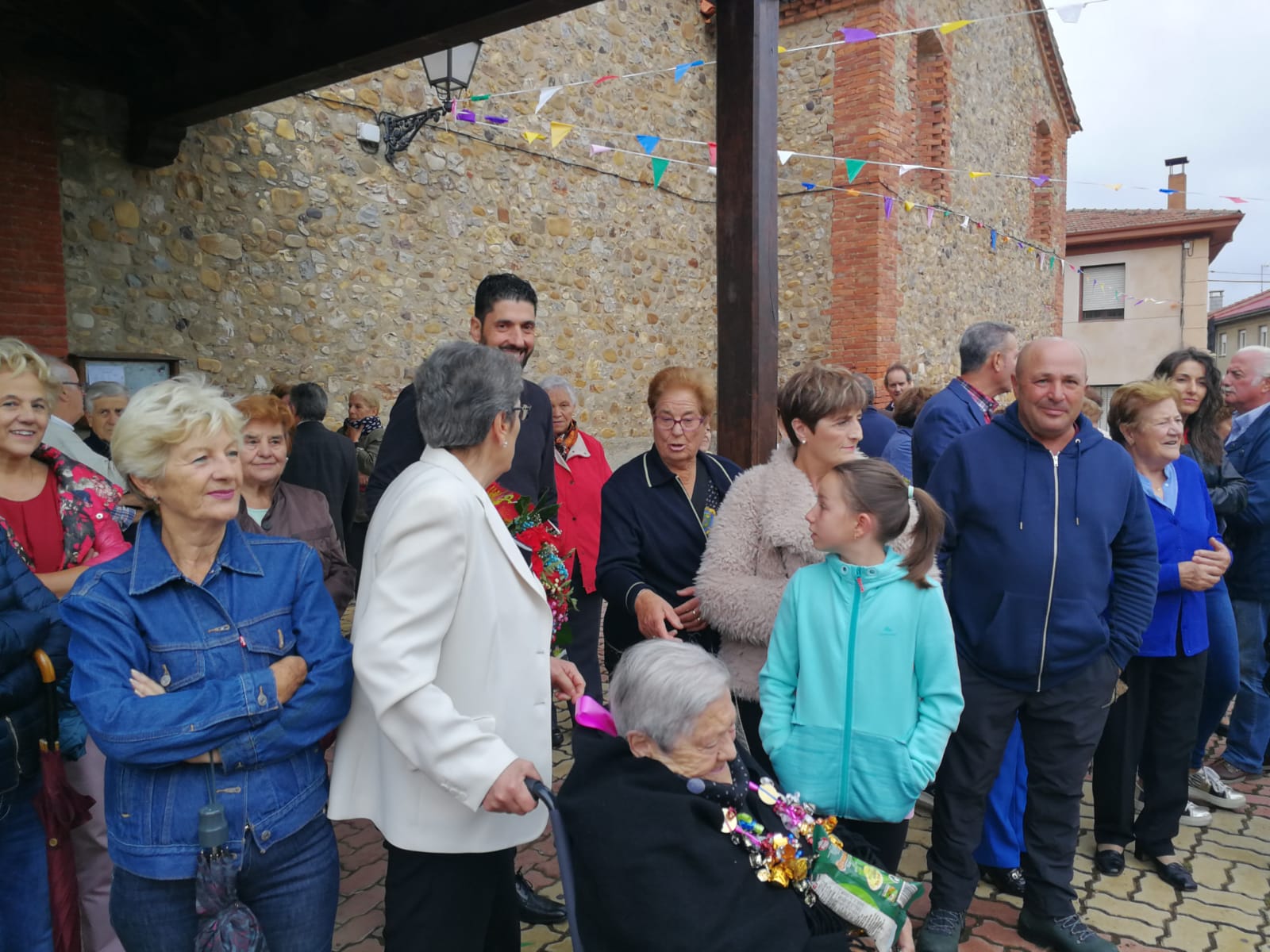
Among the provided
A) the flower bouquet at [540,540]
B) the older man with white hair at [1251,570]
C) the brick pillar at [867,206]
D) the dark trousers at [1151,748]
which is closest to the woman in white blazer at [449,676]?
the flower bouquet at [540,540]

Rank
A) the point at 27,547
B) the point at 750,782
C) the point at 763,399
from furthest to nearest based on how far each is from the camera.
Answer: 1. the point at 763,399
2. the point at 27,547
3. the point at 750,782

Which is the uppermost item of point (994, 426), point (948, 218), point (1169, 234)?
point (1169, 234)

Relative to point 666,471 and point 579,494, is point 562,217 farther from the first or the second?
point 666,471

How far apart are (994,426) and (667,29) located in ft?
30.1

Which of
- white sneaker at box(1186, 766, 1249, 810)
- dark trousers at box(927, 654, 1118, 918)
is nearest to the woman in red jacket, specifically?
dark trousers at box(927, 654, 1118, 918)

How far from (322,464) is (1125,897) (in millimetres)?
4488

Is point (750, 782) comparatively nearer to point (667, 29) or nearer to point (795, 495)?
point (795, 495)

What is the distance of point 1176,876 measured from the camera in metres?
Answer: 3.19

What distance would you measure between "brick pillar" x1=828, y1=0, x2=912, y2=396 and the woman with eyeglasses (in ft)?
28.1

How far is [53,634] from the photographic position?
2.07 meters

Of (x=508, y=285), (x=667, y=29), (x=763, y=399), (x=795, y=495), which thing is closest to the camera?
(x=795, y=495)

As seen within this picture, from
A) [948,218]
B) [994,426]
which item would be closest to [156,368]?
[994,426]

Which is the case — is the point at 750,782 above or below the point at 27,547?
below

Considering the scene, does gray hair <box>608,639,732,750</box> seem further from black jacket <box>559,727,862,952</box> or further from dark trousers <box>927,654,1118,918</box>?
dark trousers <box>927,654,1118,918</box>
